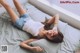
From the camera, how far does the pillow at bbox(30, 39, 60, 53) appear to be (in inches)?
61.9

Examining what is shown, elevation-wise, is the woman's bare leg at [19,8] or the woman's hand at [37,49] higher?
the woman's bare leg at [19,8]

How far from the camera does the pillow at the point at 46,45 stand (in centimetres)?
157

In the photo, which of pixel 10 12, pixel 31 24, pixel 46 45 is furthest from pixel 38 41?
pixel 10 12

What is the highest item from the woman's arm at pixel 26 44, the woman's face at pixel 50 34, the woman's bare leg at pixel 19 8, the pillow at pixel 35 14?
the woman's bare leg at pixel 19 8

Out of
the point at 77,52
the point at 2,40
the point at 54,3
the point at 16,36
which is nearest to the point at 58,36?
the point at 77,52

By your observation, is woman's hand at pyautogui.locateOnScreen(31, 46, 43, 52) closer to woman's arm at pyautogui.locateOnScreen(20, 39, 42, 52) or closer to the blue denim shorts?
woman's arm at pyautogui.locateOnScreen(20, 39, 42, 52)

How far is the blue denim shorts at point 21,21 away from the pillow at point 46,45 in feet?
0.95

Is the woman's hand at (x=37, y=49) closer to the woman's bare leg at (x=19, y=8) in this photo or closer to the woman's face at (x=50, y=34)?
the woman's face at (x=50, y=34)

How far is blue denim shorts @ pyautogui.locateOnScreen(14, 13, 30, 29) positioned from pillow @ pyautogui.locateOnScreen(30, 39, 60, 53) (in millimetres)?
289

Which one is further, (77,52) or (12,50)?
(77,52)

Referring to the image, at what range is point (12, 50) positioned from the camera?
155 cm

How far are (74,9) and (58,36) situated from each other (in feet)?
3.01

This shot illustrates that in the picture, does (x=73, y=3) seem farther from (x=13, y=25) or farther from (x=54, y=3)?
(x=13, y=25)

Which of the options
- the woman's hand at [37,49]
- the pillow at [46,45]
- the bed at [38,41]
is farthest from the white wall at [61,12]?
the woman's hand at [37,49]
